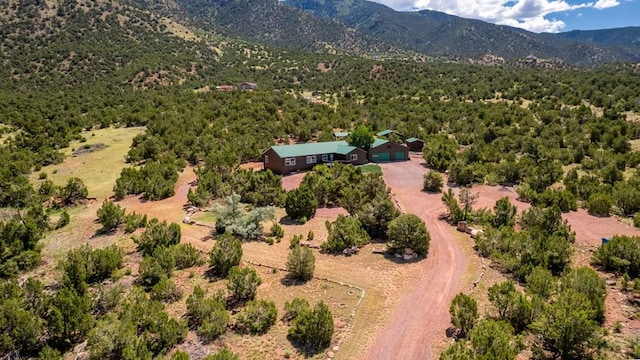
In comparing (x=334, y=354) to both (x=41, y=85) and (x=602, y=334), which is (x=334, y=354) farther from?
(x=41, y=85)

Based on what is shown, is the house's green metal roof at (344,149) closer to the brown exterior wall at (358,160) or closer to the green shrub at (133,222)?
the brown exterior wall at (358,160)

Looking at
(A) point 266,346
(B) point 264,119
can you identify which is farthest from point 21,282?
(B) point 264,119

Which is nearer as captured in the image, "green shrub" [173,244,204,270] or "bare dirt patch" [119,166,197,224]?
"green shrub" [173,244,204,270]

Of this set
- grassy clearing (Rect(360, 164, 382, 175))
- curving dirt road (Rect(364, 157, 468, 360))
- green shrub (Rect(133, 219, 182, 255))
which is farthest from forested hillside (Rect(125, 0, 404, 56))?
curving dirt road (Rect(364, 157, 468, 360))

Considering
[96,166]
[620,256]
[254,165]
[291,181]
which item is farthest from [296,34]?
[620,256]

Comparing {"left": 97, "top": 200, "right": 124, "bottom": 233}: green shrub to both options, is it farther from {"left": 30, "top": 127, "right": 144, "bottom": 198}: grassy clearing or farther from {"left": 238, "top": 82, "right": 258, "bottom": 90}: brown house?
{"left": 238, "top": 82, "right": 258, "bottom": 90}: brown house

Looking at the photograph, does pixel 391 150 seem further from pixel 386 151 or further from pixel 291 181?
pixel 291 181
